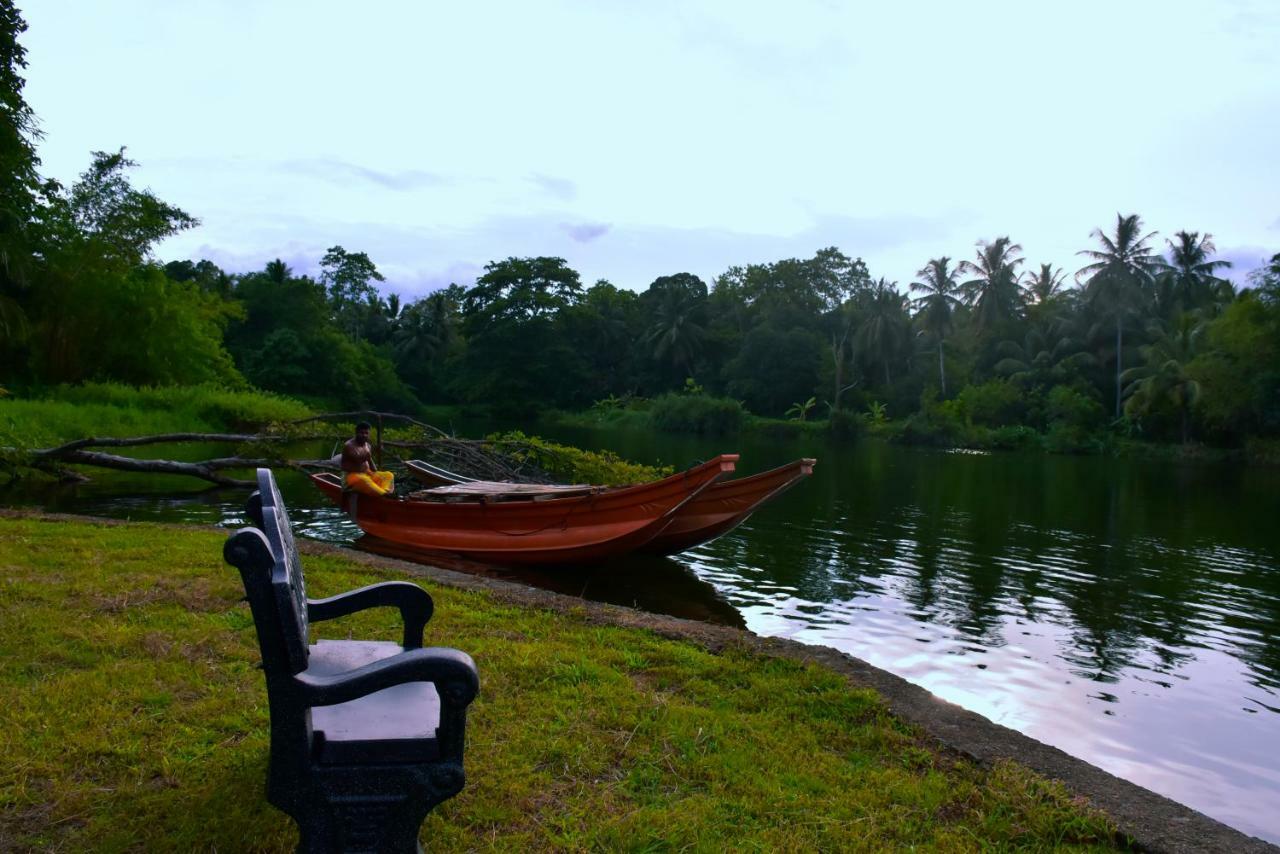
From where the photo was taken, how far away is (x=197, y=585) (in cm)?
620

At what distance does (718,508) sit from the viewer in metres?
11.5

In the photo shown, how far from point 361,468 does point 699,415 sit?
1659 inches

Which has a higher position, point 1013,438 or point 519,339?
point 519,339

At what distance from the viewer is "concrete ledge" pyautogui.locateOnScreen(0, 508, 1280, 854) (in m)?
3.41

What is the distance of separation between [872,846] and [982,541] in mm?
14738

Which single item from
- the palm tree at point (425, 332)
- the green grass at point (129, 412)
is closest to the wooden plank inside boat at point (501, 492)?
the green grass at point (129, 412)

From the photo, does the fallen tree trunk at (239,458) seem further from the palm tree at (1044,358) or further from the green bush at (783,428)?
the palm tree at (1044,358)

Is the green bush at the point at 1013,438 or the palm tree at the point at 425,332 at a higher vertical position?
the palm tree at the point at 425,332

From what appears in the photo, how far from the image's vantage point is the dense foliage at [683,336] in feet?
93.0

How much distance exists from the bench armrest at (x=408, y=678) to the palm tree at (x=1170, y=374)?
48.9 metres

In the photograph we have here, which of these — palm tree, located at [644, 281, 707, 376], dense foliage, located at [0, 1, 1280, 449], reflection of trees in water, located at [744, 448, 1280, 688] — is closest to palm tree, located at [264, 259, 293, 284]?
dense foliage, located at [0, 1, 1280, 449]

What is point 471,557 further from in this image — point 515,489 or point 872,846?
point 872,846

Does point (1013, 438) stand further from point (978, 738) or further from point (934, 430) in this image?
point (978, 738)

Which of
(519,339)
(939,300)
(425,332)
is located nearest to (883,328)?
(939,300)
